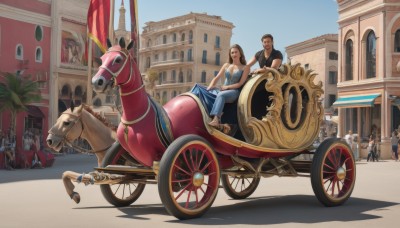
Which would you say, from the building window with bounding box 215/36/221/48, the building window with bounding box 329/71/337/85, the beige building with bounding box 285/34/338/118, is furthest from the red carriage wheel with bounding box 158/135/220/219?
the building window with bounding box 215/36/221/48

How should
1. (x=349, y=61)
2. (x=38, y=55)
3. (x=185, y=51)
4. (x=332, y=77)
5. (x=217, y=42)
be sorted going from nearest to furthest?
(x=38, y=55) < (x=349, y=61) < (x=332, y=77) < (x=185, y=51) < (x=217, y=42)

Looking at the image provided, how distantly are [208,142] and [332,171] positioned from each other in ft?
9.74

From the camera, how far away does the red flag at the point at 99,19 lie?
2528 cm

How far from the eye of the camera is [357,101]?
3406 cm

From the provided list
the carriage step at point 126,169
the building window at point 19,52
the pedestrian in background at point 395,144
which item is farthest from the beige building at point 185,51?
the carriage step at point 126,169

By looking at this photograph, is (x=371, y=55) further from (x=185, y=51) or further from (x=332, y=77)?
(x=185, y=51)

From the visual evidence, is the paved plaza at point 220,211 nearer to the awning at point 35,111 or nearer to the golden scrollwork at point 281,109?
the golden scrollwork at point 281,109

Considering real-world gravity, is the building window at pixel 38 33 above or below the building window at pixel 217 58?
below

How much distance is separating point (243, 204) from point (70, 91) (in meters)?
29.3

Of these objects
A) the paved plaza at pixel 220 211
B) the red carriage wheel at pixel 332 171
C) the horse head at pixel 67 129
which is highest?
the horse head at pixel 67 129

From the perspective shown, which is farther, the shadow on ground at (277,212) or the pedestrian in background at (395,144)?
the pedestrian in background at (395,144)

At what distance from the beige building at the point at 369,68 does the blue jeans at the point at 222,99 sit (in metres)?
25.8

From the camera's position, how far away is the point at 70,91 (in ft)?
123

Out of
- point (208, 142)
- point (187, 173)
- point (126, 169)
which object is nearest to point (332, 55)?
point (208, 142)
